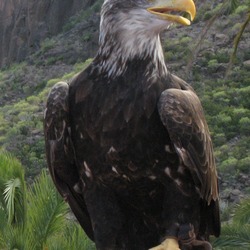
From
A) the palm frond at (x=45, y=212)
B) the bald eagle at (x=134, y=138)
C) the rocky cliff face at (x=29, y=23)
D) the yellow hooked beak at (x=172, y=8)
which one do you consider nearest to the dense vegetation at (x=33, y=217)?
the palm frond at (x=45, y=212)

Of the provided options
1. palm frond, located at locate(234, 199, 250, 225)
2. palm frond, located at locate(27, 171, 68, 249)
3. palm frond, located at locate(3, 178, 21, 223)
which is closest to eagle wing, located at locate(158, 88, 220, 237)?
palm frond, located at locate(27, 171, 68, 249)

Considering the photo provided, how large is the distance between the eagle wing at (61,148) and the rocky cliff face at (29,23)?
50556 millimetres

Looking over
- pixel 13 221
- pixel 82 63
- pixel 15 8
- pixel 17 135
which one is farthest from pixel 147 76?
pixel 15 8

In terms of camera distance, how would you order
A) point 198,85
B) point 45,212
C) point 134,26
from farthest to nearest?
point 198,85 → point 45,212 → point 134,26

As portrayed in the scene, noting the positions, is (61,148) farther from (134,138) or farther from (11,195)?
(11,195)

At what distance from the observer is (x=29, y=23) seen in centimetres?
5888

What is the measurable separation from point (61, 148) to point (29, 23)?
179 ft

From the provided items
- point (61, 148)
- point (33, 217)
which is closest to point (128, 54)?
point (61, 148)

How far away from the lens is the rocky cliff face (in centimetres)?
5650

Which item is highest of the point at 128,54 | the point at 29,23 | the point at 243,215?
the point at 128,54

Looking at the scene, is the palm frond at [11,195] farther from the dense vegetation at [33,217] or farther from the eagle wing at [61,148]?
the eagle wing at [61,148]

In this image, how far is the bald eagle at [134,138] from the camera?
4.71 metres

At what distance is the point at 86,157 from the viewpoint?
193 inches

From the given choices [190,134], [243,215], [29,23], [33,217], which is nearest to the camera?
[190,134]
